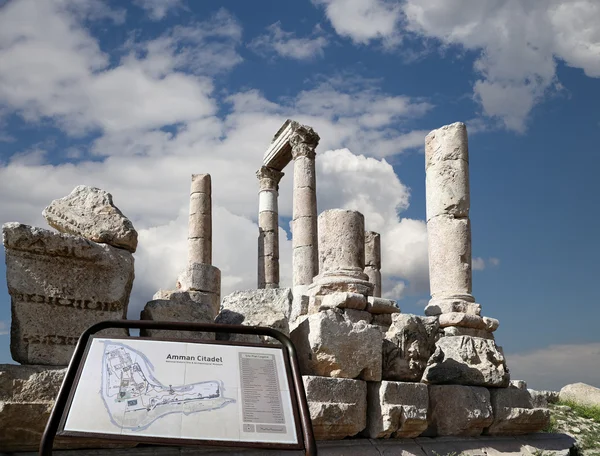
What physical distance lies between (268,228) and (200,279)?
5.22m

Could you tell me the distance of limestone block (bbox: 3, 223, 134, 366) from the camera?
5.88m

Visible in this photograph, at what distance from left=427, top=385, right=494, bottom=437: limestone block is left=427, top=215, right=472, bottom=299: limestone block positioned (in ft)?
11.4

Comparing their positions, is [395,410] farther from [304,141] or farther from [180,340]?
[304,141]

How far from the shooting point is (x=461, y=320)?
398 inches

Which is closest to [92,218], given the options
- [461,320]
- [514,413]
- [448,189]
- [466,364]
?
[466,364]

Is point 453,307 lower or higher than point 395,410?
higher

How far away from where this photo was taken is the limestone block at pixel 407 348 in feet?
23.9

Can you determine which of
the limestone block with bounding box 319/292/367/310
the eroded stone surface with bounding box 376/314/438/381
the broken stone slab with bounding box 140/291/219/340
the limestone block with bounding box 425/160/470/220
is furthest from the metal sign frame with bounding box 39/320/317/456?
the limestone block with bounding box 425/160/470/220

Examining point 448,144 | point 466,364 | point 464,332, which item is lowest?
point 466,364

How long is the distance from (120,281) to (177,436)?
11.7 feet

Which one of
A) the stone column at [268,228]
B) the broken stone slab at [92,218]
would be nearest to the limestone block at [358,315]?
the broken stone slab at [92,218]

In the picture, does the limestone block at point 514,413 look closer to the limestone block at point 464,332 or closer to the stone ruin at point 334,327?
the stone ruin at point 334,327

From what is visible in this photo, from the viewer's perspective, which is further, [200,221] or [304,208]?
[200,221]

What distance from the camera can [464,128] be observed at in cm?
1200
